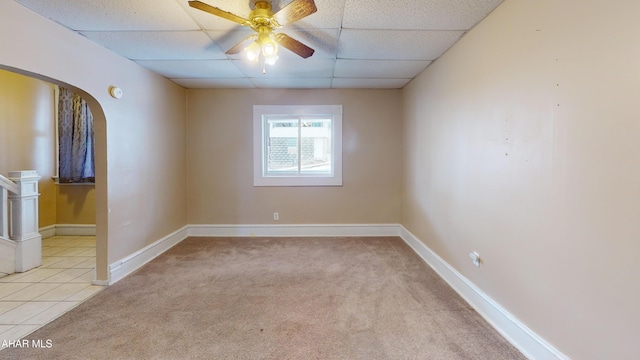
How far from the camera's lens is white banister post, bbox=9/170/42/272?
283cm

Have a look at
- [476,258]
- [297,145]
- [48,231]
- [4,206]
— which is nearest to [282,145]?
[297,145]

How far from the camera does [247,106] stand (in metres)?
4.16

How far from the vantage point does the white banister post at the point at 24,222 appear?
283 centimetres

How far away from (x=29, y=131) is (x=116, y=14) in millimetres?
3318

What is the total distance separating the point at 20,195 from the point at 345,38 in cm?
382

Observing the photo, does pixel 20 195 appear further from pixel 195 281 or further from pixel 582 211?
pixel 582 211

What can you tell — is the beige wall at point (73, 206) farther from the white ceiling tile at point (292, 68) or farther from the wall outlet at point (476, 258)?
the wall outlet at point (476, 258)

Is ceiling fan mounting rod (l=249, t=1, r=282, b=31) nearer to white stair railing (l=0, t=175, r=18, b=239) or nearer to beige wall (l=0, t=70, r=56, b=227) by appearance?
white stair railing (l=0, t=175, r=18, b=239)

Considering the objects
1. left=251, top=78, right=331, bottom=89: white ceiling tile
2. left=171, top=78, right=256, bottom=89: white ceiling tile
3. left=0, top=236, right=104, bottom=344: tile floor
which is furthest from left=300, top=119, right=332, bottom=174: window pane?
left=0, top=236, right=104, bottom=344: tile floor

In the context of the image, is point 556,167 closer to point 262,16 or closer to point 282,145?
point 262,16

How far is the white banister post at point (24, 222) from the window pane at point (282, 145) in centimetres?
280

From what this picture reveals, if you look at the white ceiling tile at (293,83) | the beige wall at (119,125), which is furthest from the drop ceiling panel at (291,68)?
the beige wall at (119,125)

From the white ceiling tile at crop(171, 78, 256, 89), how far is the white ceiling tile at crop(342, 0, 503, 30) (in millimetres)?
2075

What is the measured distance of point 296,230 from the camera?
424 cm
